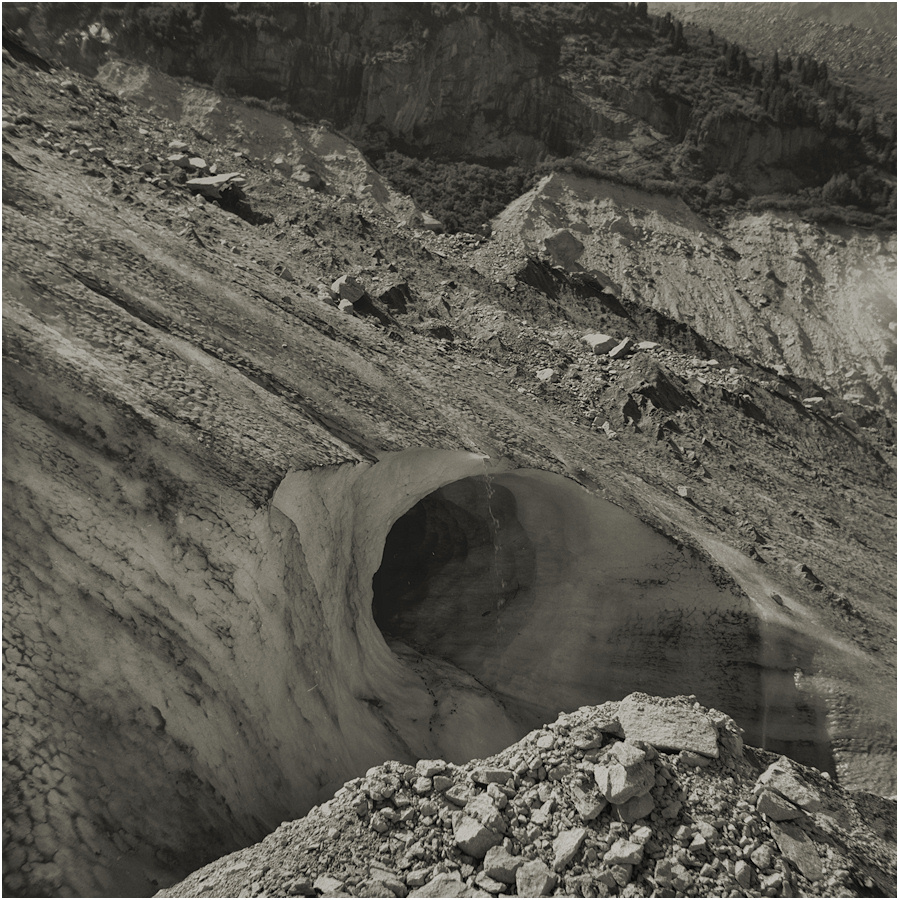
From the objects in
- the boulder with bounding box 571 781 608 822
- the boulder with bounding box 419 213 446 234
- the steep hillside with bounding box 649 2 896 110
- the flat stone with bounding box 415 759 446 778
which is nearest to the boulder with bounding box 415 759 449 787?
the flat stone with bounding box 415 759 446 778

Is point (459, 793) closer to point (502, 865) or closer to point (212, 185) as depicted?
point (502, 865)

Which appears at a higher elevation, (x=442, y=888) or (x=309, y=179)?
(x=309, y=179)

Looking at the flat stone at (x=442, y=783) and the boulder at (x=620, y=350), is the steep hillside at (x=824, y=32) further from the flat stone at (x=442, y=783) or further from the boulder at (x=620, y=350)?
the flat stone at (x=442, y=783)

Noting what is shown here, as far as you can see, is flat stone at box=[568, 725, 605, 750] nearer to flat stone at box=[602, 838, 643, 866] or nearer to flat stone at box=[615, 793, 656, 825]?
flat stone at box=[615, 793, 656, 825]

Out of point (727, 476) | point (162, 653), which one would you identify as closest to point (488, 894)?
point (162, 653)

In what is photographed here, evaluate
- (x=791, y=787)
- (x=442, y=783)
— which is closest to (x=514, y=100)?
(x=791, y=787)

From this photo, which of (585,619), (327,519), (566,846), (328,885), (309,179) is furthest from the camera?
(309,179)

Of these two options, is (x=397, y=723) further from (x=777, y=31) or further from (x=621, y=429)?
(x=777, y=31)

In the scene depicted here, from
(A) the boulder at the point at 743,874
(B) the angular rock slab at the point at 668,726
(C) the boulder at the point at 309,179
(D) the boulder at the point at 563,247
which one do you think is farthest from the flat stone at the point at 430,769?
(D) the boulder at the point at 563,247
